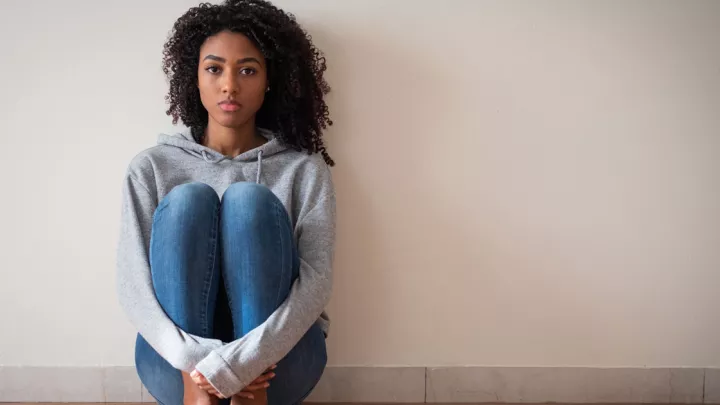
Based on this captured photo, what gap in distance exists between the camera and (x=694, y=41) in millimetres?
1502

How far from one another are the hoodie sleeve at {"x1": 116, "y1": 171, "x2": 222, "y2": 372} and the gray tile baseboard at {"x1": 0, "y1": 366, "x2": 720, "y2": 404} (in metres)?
0.50

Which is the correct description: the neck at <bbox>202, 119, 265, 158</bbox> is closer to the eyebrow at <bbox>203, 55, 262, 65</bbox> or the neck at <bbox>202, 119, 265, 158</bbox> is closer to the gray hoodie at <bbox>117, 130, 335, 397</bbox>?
the gray hoodie at <bbox>117, 130, 335, 397</bbox>

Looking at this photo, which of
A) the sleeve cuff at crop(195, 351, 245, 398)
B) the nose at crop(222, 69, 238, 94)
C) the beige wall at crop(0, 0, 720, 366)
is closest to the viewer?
the sleeve cuff at crop(195, 351, 245, 398)

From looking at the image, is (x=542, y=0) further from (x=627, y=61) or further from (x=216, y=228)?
(x=216, y=228)

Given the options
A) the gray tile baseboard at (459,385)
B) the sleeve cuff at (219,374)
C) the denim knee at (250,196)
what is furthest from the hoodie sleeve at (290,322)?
the gray tile baseboard at (459,385)

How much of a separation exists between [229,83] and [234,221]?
0.39 meters

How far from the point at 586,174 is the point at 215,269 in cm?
103

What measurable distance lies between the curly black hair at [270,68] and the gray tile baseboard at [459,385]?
25.1 inches

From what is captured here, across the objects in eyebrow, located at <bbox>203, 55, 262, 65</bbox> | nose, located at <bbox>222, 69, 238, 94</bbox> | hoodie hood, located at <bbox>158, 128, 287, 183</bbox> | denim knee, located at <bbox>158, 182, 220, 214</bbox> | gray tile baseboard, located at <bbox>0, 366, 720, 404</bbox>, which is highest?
eyebrow, located at <bbox>203, 55, 262, 65</bbox>

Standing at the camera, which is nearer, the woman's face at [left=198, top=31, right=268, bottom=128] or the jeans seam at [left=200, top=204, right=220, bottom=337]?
the jeans seam at [left=200, top=204, right=220, bottom=337]

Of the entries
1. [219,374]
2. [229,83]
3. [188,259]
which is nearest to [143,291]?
[188,259]

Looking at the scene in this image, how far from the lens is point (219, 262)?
1.06 meters

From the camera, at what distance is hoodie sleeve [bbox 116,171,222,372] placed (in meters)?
1.00

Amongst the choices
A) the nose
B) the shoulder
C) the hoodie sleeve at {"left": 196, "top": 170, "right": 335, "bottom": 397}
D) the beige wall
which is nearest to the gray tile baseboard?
the beige wall
